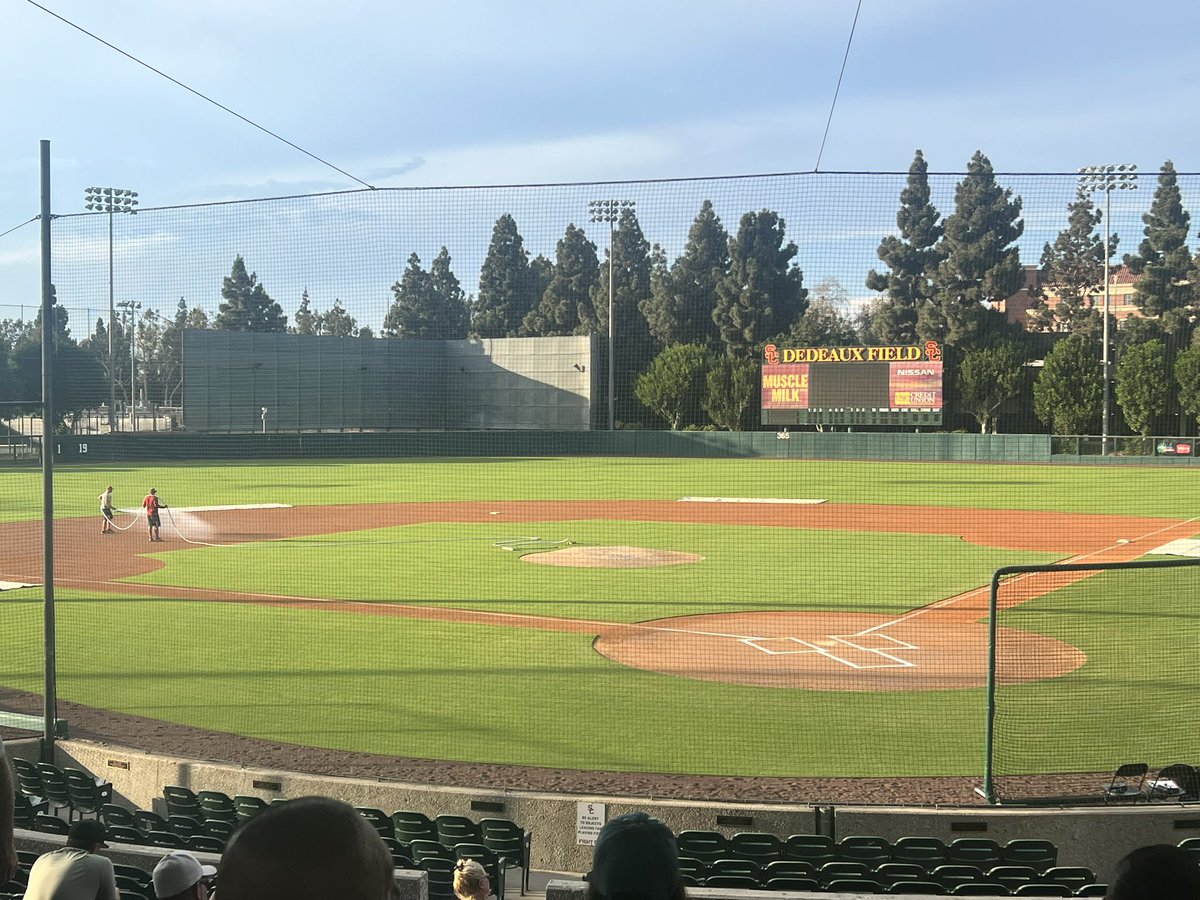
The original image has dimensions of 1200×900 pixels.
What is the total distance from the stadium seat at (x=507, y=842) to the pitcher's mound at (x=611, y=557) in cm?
1475

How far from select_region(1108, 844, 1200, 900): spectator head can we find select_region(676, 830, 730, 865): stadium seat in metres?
6.20

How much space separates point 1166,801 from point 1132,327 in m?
42.4

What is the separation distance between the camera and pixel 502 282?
15.5 meters

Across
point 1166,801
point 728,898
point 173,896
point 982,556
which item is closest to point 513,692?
point 1166,801

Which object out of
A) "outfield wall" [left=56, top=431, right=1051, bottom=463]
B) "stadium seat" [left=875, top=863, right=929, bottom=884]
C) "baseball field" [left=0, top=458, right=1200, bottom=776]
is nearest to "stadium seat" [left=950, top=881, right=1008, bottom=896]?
"stadium seat" [left=875, top=863, right=929, bottom=884]

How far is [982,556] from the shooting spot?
81.7 ft

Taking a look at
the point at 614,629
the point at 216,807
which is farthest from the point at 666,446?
the point at 216,807

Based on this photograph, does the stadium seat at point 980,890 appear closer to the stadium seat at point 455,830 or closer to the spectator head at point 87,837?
the stadium seat at point 455,830

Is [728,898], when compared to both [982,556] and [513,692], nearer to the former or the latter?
[513,692]

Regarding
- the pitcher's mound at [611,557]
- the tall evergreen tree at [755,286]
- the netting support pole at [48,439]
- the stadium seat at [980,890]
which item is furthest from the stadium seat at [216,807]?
the pitcher's mound at [611,557]

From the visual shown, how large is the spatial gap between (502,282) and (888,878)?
10.4 m

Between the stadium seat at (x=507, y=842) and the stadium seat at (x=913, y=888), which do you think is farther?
the stadium seat at (x=507, y=842)

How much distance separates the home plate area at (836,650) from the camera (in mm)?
14125

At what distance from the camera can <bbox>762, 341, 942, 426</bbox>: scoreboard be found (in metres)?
38.2
